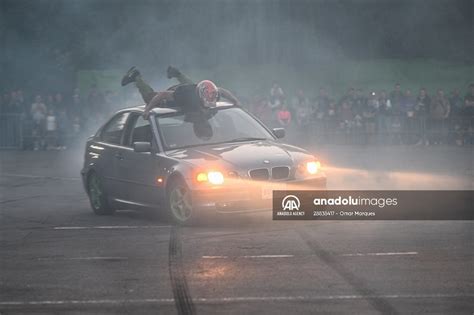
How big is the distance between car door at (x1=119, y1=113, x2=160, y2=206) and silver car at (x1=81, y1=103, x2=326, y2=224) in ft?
0.04

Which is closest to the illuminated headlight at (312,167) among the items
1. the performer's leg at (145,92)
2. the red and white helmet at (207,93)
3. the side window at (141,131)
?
the red and white helmet at (207,93)

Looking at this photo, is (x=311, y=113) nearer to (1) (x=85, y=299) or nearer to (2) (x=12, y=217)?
(2) (x=12, y=217)

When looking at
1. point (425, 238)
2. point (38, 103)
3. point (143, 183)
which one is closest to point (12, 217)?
point (143, 183)

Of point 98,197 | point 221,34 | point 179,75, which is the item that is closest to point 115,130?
point 98,197

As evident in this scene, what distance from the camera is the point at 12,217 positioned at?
14445 mm

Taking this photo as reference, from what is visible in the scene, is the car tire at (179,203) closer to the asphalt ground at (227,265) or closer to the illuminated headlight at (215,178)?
the asphalt ground at (227,265)

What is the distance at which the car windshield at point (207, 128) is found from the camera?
13.8m

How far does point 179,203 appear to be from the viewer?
42.9 ft

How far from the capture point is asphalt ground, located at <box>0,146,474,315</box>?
8.07 m

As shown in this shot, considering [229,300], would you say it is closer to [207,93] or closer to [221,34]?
[207,93]

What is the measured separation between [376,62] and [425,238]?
2143 cm

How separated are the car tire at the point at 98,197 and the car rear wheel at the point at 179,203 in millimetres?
1755

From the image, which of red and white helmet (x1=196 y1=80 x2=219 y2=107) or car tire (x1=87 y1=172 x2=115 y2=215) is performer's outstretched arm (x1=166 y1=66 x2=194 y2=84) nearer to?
red and white helmet (x1=196 y1=80 x2=219 y2=107)

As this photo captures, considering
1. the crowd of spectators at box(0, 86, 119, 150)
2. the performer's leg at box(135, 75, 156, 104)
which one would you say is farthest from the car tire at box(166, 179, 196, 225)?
the crowd of spectators at box(0, 86, 119, 150)
